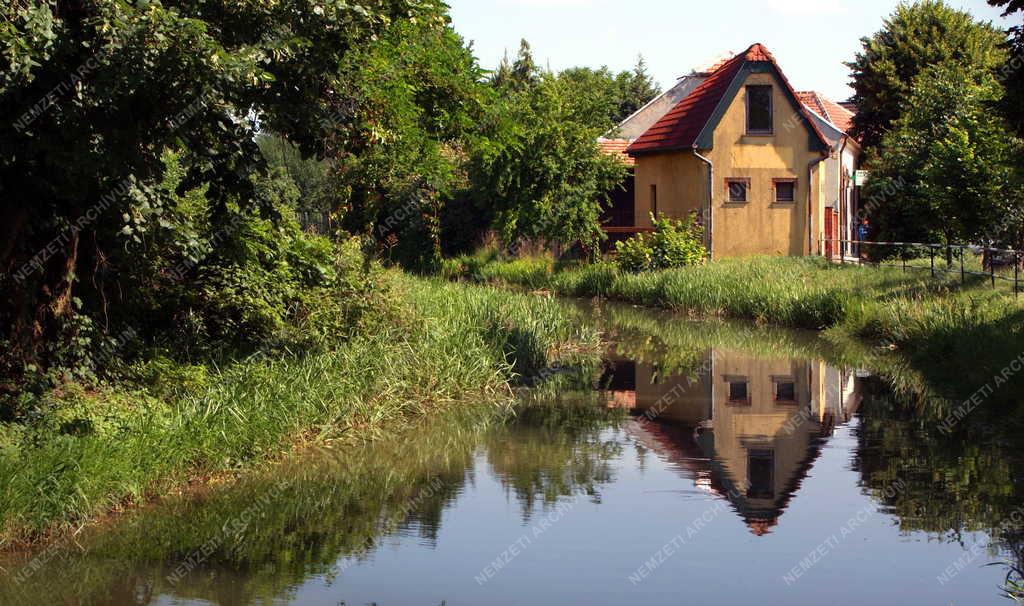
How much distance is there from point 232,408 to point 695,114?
2897 centimetres

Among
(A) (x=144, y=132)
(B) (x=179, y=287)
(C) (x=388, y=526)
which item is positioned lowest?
(C) (x=388, y=526)

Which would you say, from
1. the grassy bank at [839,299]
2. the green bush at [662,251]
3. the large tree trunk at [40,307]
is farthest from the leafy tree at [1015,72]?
the green bush at [662,251]

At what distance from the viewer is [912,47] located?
44281 millimetres

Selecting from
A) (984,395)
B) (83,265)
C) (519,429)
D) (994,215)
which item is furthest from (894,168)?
(83,265)

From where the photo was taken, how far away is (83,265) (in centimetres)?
1262

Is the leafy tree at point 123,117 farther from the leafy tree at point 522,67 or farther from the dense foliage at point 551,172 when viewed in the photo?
the leafy tree at point 522,67

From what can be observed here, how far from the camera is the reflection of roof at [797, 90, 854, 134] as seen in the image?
48.1 metres

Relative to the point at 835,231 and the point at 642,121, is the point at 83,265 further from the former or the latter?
the point at 642,121

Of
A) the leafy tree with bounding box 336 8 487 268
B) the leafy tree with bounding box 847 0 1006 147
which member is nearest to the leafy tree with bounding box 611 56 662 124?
the leafy tree with bounding box 847 0 1006 147

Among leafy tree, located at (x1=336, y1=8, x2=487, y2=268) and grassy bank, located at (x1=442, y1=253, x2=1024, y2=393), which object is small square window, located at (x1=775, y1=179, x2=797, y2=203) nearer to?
grassy bank, located at (x1=442, y1=253, x2=1024, y2=393)

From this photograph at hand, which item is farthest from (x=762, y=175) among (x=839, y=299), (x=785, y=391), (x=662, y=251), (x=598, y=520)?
(x=598, y=520)

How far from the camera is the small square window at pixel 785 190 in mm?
37031

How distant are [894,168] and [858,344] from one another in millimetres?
19496

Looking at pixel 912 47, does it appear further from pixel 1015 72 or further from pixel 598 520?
pixel 598 520
